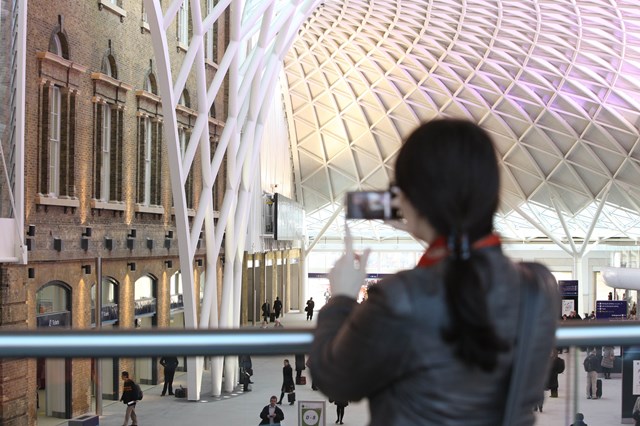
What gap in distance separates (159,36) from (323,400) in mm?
20983

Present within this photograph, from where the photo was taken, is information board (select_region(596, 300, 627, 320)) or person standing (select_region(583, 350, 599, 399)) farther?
information board (select_region(596, 300, 627, 320))

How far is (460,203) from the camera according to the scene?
9.11 ft

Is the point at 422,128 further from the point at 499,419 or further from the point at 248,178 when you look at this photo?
the point at 248,178

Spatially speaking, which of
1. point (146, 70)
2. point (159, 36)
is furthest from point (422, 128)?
point (146, 70)

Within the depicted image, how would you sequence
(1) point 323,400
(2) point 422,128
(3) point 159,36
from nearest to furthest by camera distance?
(2) point 422,128 → (1) point 323,400 → (3) point 159,36

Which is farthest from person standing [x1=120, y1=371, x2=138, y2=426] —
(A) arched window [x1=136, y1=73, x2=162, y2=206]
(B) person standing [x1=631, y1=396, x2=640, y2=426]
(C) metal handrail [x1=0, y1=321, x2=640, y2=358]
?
(A) arched window [x1=136, y1=73, x2=162, y2=206]

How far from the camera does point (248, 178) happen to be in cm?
3681

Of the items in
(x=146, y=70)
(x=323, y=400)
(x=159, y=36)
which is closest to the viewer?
(x=323, y=400)

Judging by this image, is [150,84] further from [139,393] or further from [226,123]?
[139,393]

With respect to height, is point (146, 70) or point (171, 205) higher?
point (146, 70)

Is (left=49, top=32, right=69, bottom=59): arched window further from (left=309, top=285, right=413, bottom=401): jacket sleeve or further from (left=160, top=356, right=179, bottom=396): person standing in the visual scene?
(left=309, top=285, right=413, bottom=401): jacket sleeve

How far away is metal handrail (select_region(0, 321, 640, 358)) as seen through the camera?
3.65 meters

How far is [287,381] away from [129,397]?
0.69m

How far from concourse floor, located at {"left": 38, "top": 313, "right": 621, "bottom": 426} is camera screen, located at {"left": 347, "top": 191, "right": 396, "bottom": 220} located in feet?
3.21
